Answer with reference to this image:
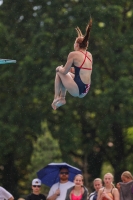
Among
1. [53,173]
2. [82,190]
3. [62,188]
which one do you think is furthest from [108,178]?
[53,173]

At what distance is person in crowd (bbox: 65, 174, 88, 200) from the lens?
50.4ft

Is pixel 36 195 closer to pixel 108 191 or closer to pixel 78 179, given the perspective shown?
pixel 78 179

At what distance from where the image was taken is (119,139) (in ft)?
108

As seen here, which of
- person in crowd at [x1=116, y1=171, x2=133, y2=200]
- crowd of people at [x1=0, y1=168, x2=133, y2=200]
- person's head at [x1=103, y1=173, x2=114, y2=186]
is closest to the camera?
person's head at [x1=103, y1=173, x2=114, y2=186]

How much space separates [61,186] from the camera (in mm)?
16281

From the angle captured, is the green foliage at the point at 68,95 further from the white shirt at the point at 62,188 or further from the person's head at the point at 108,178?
the person's head at the point at 108,178

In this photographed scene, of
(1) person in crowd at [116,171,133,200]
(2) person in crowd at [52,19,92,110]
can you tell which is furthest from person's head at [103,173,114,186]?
(2) person in crowd at [52,19,92,110]

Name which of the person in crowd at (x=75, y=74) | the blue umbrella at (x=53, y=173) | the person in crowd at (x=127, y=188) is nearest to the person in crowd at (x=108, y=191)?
the person in crowd at (x=127, y=188)

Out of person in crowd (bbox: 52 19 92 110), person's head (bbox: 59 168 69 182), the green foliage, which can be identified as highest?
the green foliage

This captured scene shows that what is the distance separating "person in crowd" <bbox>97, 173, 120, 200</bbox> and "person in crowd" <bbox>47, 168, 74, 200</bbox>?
0.92m

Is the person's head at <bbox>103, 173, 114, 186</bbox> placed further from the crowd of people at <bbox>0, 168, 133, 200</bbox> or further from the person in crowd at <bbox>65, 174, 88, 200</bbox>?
the person in crowd at <bbox>65, 174, 88, 200</bbox>

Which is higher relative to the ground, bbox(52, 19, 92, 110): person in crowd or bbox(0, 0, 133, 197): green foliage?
bbox(0, 0, 133, 197): green foliage

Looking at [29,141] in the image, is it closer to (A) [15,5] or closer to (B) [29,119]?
(B) [29,119]

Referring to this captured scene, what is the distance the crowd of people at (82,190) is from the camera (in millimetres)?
15234
